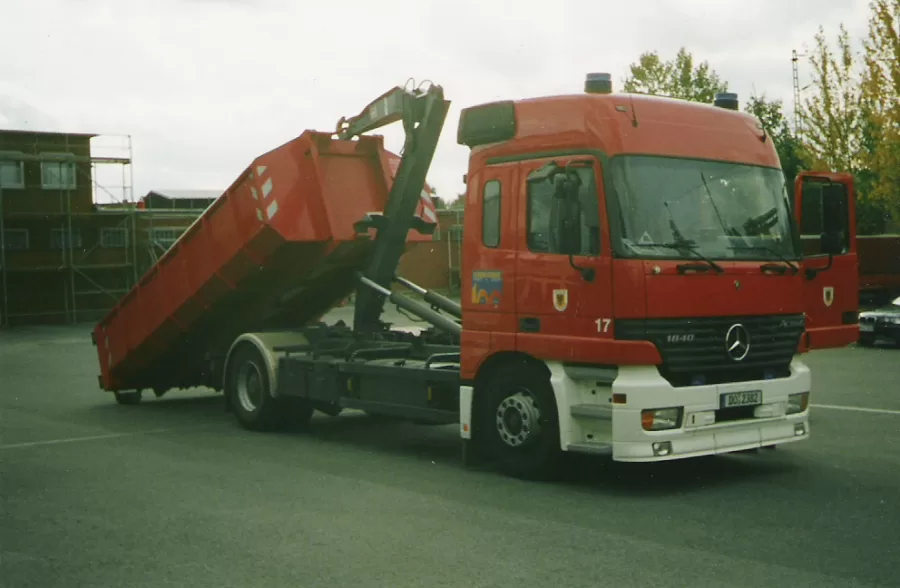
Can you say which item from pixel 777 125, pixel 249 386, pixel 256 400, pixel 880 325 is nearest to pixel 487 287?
pixel 256 400

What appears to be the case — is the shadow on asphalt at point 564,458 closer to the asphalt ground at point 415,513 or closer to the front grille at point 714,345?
the asphalt ground at point 415,513

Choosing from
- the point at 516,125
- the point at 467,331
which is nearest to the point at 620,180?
the point at 516,125

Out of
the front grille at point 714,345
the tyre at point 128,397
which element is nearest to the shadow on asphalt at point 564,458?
the tyre at point 128,397

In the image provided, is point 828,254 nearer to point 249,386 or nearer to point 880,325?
point 249,386

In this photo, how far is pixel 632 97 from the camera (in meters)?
8.66

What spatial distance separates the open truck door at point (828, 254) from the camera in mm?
9367

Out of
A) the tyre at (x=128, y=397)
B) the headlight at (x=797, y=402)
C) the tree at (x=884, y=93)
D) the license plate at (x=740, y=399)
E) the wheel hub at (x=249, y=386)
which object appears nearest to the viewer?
the license plate at (x=740, y=399)

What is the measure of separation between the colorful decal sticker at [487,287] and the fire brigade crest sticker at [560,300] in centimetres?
60

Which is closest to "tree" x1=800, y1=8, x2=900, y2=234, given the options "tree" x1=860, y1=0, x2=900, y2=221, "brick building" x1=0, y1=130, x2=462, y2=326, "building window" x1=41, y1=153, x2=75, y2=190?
"tree" x1=860, y1=0, x2=900, y2=221

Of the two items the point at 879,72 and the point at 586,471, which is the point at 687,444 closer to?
the point at 586,471

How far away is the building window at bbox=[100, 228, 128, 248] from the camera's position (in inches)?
1716

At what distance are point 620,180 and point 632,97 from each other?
0.77 metres

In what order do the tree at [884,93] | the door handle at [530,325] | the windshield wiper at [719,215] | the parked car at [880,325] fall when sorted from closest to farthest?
the windshield wiper at [719,215]
the door handle at [530,325]
the parked car at [880,325]
the tree at [884,93]

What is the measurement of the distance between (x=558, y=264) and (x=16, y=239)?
123ft
